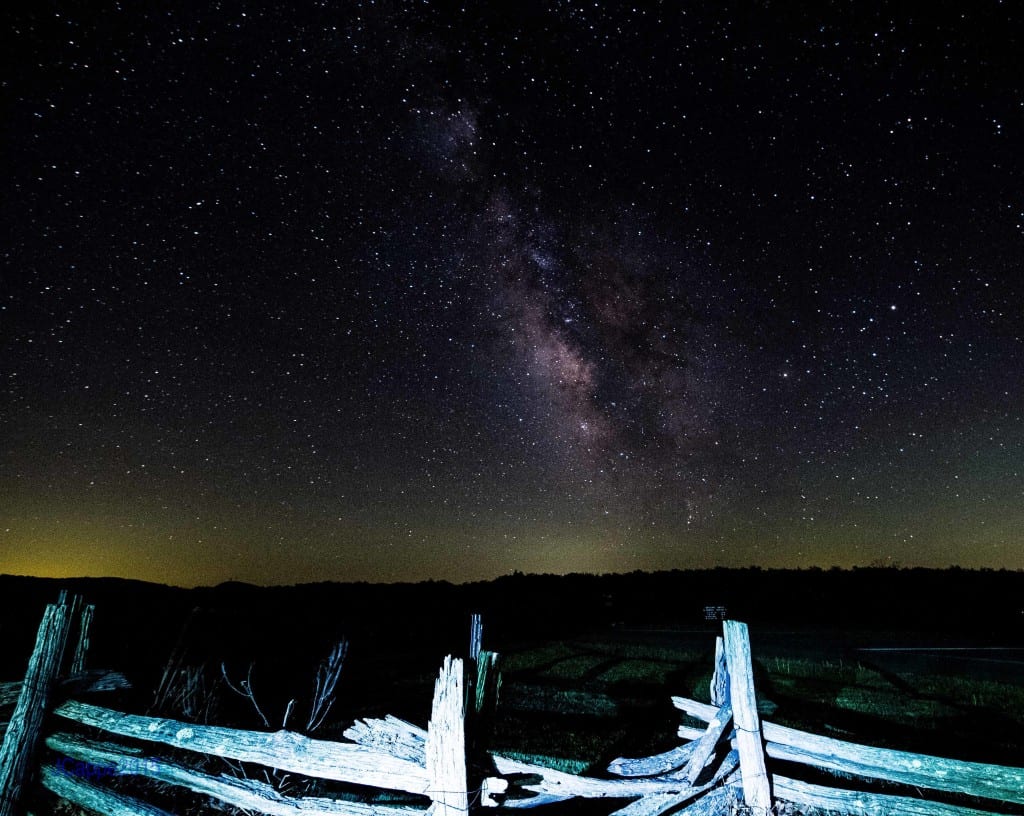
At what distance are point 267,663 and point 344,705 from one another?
19.3 ft

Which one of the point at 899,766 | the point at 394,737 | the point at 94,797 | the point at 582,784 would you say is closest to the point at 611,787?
the point at 582,784

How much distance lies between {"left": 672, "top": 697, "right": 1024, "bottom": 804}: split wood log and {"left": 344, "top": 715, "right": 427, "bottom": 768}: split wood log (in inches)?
105

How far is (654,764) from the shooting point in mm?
4656

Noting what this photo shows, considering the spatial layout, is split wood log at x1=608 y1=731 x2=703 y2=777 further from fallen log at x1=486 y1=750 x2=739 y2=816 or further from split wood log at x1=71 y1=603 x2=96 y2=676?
split wood log at x1=71 y1=603 x2=96 y2=676

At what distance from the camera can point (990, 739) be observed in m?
8.88

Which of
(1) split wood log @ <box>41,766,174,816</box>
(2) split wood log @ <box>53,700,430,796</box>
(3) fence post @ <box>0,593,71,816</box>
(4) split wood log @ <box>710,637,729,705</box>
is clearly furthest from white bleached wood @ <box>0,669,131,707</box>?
(4) split wood log @ <box>710,637,729,705</box>

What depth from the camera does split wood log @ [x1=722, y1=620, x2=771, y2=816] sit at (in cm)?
430

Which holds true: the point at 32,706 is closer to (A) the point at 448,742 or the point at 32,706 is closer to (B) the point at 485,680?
(A) the point at 448,742

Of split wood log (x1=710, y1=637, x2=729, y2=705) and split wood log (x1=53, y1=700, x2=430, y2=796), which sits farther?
split wood log (x1=710, y1=637, x2=729, y2=705)

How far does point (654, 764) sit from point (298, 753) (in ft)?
9.61

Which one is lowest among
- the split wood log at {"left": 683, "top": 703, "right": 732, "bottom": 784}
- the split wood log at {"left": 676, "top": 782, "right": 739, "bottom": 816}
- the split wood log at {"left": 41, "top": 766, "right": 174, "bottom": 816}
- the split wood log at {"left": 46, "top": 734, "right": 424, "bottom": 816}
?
the split wood log at {"left": 41, "top": 766, "right": 174, "bottom": 816}

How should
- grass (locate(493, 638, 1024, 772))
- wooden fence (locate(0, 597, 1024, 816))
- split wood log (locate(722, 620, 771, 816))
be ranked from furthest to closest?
grass (locate(493, 638, 1024, 772)), split wood log (locate(722, 620, 771, 816)), wooden fence (locate(0, 597, 1024, 816))

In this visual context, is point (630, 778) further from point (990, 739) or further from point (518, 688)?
point (518, 688)

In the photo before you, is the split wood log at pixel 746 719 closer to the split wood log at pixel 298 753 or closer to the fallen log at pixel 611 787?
the fallen log at pixel 611 787
